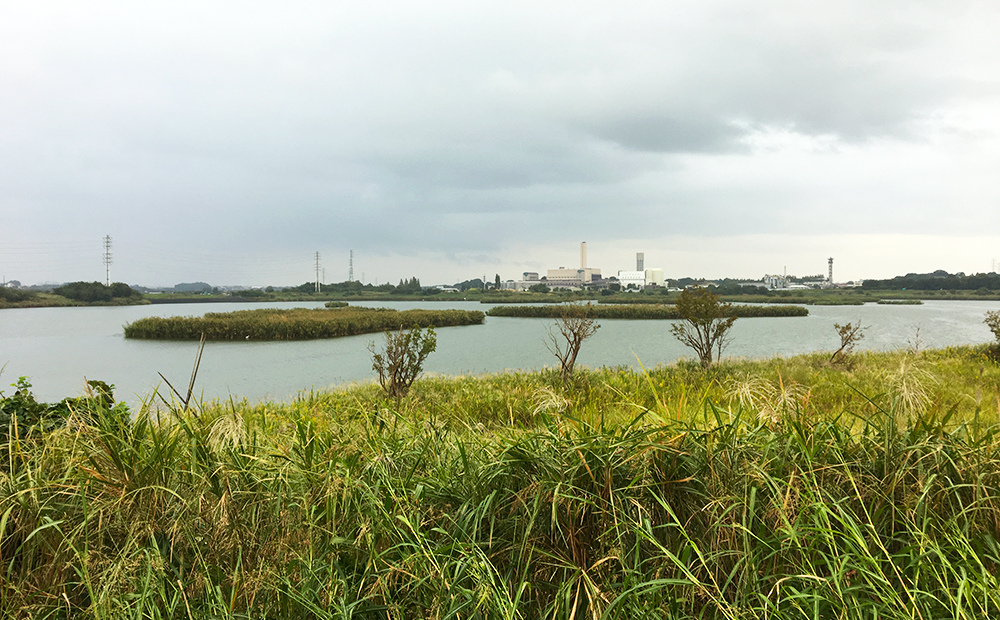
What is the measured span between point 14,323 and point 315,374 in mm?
28182

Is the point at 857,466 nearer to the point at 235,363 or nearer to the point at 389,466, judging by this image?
the point at 389,466

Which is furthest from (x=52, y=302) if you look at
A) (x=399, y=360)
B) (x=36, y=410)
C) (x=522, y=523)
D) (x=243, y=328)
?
(x=522, y=523)

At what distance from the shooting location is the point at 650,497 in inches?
89.1

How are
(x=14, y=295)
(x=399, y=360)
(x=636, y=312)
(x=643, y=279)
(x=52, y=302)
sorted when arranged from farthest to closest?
(x=643, y=279) → (x=52, y=302) → (x=14, y=295) → (x=636, y=312) → (x=399, y=360)

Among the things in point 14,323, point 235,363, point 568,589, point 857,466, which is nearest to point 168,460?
point 568,589

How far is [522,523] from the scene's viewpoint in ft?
7.25

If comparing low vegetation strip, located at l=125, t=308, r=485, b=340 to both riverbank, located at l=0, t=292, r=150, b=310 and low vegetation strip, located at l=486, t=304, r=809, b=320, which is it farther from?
riverbank, located at l=0, t=292, r=150, b=310

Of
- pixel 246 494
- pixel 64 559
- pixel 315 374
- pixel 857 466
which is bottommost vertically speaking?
pixel 315 374

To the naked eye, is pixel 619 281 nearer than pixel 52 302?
No

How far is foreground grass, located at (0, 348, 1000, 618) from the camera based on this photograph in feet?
6.34

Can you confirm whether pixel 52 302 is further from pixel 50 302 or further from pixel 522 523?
pixel 522 523

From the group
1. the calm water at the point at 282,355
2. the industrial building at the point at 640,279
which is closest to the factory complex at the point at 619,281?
the industrial building at the point at 640,279

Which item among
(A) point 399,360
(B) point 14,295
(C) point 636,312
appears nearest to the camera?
(A) point 399,360

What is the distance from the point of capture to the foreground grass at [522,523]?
6.34 feet
